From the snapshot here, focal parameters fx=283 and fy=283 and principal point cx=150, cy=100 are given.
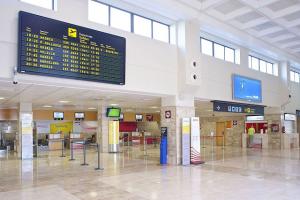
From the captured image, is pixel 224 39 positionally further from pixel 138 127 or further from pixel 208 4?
pixel 138 127

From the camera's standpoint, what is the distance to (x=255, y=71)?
1487 centimetres

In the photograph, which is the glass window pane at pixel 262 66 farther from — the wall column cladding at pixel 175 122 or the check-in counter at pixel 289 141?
the wall column cladding at pixel 175 122

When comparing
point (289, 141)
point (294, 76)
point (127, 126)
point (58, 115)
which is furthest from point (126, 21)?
point (127, 126)

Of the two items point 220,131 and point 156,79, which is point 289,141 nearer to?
point 220,131

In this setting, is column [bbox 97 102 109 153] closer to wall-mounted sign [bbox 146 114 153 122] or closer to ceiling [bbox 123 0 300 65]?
ceiling [bbox 123 0 300 65]

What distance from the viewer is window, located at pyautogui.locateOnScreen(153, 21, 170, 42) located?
10.5 metres

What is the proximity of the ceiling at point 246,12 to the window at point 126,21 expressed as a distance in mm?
645

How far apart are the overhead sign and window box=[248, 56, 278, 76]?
228 cm

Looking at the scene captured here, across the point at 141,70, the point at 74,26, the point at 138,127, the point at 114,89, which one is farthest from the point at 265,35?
the point at 138,127

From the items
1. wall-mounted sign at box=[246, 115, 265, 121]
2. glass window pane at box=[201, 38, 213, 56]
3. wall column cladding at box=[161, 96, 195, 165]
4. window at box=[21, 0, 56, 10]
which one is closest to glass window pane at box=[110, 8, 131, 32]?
window at box=[21, 0, 56, 10]

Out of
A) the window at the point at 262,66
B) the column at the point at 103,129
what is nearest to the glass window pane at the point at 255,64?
the window at the point at 262,66

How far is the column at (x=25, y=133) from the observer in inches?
492

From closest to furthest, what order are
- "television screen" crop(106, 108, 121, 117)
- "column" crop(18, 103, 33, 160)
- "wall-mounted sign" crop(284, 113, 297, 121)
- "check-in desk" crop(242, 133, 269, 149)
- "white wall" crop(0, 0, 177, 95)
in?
"white wall" crop(0, 0, 177, 95), "column" crop(18, 103, 33, 160), "television screen" crop(106, 108, 121, 117), "wall-mounted sign" crop(284, 113, 297, 121), "check-in desk" crop(242, 133, 269, 149)

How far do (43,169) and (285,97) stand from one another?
14.2m
